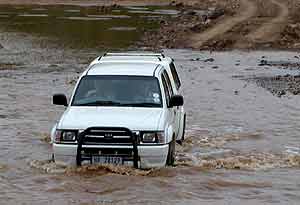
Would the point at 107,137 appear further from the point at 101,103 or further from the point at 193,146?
the point at 193,146

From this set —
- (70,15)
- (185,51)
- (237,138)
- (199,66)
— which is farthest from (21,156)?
(70,15)

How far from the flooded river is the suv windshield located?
1.13 m

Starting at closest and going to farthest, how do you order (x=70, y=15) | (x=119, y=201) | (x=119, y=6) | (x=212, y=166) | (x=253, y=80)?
(x=119, y=201) < (x=212, y=166) < (x=253, y=80) < (x=70, y=15) < (x=119, y=6)

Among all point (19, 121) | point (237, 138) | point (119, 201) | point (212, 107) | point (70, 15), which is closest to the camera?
point (119, 201)

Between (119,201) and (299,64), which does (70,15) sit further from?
(119,201)

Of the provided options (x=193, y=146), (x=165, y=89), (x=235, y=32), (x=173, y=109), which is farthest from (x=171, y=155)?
(x=235, y=32)

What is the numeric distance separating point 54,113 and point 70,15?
135 feet

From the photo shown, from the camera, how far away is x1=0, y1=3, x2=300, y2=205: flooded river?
468 inches

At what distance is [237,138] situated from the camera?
16578 millimetres

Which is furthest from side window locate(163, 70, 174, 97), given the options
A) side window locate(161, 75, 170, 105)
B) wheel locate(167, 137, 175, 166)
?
wheel locate(167, 137, 175, 166)

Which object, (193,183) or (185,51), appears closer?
(193,183)

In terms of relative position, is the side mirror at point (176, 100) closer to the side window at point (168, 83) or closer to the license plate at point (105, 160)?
the side window at point (168, 83)

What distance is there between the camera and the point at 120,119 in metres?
12.1

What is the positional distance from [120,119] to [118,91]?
117 centimetres
